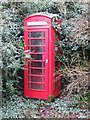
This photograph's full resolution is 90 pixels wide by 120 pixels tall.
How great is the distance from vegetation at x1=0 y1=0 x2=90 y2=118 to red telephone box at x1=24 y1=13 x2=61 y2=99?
A: 18 cm

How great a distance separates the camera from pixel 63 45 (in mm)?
5332

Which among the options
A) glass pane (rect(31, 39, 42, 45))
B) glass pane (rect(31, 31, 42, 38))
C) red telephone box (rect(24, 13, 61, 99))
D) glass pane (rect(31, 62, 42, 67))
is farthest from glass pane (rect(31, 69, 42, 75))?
glass pane (rect(31, 31, 42, 38))

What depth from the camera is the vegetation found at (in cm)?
453

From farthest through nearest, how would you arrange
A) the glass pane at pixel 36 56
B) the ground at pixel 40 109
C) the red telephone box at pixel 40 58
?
the glass pane at pixel 36 56 < the red telephone box at pixel 40 58 < the ground at pixel 40 109

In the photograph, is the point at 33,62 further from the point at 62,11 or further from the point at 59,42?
the point at 62,11

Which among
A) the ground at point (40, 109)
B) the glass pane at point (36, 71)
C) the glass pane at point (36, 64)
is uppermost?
the glass pane at point (36, 64)

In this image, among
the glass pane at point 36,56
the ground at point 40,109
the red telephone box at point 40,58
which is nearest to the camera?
the ground at point 40,109

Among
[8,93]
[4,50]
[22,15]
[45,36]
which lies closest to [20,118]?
[8,93]

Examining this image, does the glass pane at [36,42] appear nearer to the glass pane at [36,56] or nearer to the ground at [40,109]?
the glass pane at [36,56]

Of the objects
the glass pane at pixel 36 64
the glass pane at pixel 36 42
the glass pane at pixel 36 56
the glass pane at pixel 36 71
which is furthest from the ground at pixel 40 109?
the glass pane at pixel 36 42

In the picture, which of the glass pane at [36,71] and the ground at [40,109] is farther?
the glass pane at [36,71]

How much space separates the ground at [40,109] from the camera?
445 centimetres

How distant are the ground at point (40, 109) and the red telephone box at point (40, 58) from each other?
18cm

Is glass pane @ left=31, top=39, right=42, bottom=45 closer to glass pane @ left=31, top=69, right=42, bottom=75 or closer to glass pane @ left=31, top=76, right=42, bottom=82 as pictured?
glass pane @ left=31, top=69, right=42, bottom=75
